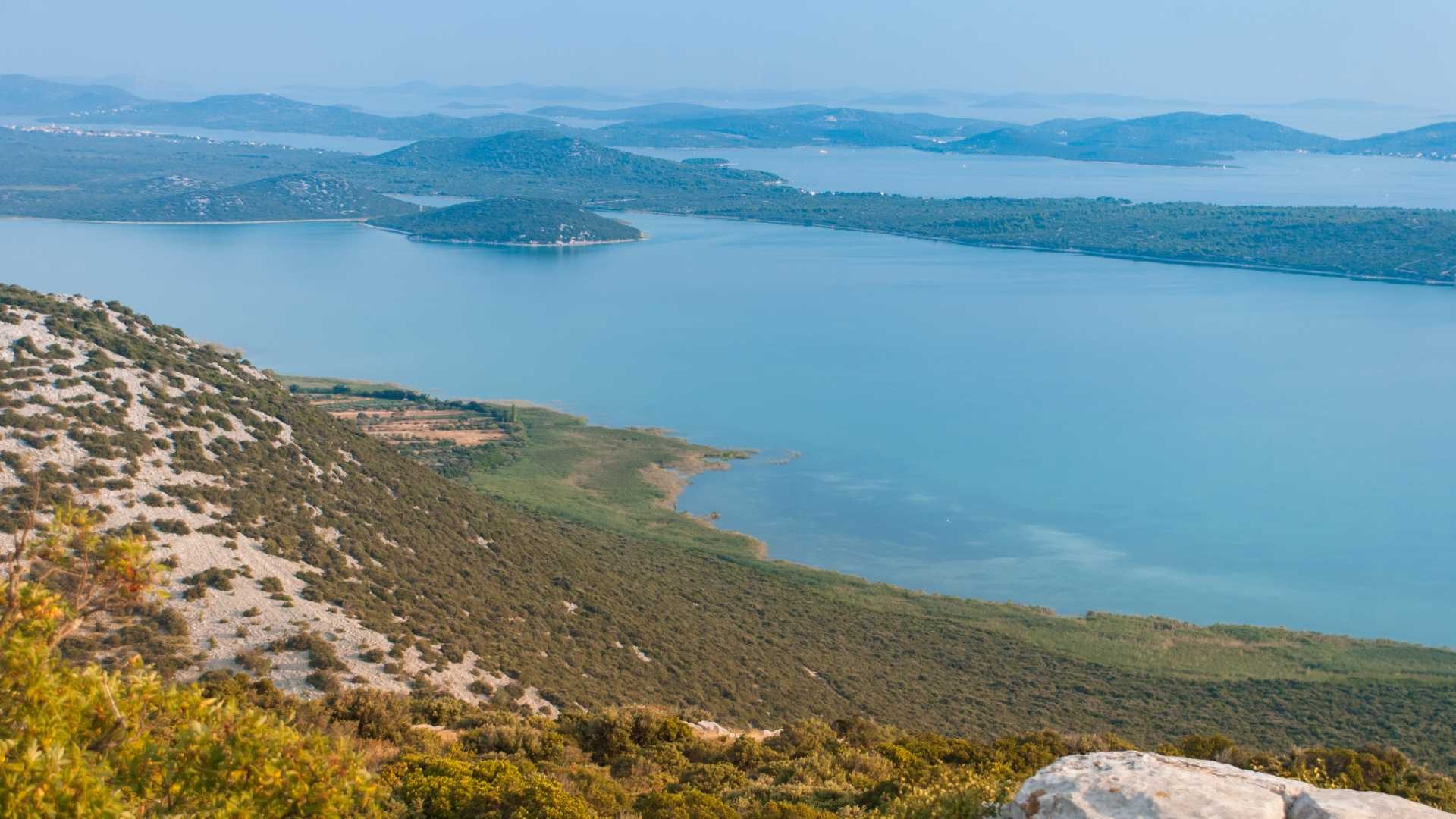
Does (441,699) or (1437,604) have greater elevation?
(441,699)

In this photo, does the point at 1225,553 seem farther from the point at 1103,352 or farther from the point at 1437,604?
the point at 1103,352

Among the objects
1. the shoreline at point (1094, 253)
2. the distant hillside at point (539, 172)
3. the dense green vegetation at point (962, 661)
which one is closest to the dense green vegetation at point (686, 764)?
the dense green vegetation at point (962, 661)

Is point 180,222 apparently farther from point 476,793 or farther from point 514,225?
point 476,793

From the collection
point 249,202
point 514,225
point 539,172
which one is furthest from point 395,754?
point 539,172

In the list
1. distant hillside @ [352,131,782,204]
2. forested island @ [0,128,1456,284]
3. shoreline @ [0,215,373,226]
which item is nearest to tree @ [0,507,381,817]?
forested island @ [0,128,1456,284]

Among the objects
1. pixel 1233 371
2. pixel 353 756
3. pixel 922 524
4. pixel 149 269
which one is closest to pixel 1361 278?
pixel 1233 371

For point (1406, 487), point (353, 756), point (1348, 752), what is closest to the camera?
point (353, 756)

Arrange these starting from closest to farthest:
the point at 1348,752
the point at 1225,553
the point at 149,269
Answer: the point at 1348,752, the point at 1225,553, the point at 149,269
